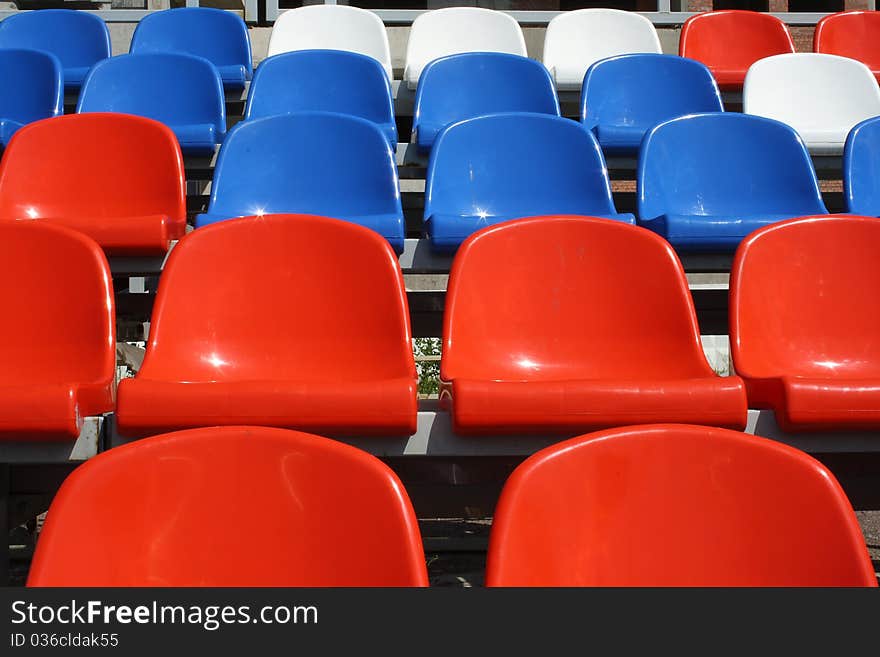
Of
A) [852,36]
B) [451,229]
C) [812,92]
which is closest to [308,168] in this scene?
[451,229]

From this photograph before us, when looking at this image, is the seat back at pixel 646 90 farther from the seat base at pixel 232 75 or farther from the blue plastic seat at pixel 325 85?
the seat base at pixel 232 75

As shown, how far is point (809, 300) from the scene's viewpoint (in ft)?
5.04

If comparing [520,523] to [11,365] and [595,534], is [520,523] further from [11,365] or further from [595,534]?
[11,365]

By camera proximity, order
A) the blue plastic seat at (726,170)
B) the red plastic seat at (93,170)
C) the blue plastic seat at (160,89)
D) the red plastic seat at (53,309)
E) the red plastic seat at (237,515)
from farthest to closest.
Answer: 1. the blue plastic seat at (160,89)
2. the blue plastic seat at (726,170)
3. the red plastic seat at (93,170)
4. the red plastic seat at (53,309)
5. the red plastic seat at (237,515)

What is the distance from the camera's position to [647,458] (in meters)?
0.78

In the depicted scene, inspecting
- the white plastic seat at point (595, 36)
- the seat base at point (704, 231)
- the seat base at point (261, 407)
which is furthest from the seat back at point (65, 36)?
the seat base at point (261, 407)

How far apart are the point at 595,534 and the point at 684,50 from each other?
3085 mm

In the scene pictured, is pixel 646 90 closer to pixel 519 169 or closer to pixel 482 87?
pixel 482 87

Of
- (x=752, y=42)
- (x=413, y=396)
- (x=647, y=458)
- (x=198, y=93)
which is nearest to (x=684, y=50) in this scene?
(x=752, y=42)

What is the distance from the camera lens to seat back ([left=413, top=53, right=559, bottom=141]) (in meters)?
2.71

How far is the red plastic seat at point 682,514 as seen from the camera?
755mm

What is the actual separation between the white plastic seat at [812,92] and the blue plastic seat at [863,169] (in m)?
0.67
